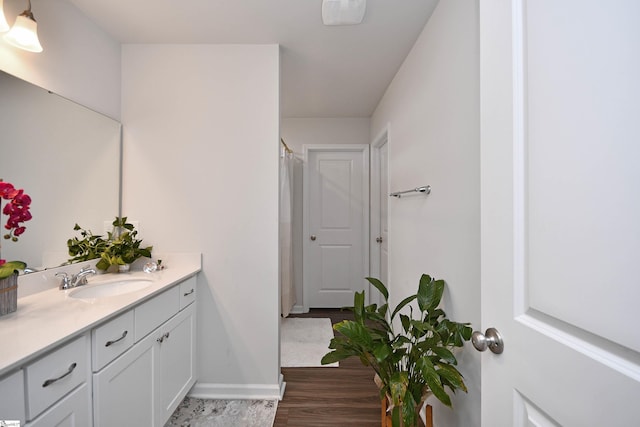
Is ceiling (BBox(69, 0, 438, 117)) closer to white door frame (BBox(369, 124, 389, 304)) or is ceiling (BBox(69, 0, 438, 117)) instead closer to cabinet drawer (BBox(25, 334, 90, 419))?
white door frame (BBox(369, 124, 389, 304))

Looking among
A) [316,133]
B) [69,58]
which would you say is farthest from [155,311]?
[316,133]

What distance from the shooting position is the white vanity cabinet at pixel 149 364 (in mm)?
1090

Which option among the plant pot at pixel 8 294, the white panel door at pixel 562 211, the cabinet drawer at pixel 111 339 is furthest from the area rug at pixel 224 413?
the white panel door at pixel 562 211

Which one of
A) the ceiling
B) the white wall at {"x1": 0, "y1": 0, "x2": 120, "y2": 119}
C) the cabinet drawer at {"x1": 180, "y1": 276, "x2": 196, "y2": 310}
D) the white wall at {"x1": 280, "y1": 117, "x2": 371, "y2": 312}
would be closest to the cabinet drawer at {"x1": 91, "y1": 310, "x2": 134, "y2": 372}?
the cabinet drawer at {"x1": 180, "y1": 276, "x2": 196, "y2": 310}

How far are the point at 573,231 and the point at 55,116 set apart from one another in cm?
223

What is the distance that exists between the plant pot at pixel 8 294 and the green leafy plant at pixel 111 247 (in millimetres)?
540

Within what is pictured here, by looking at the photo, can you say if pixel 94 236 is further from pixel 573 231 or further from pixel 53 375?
pixel 573 231

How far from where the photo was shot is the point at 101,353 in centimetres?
106

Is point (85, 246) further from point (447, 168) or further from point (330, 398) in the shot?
point (447, 168)

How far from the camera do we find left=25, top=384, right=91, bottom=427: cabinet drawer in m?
0.84

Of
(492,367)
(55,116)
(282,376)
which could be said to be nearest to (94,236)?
(55,116)

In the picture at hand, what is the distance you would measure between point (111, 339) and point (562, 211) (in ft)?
5.05

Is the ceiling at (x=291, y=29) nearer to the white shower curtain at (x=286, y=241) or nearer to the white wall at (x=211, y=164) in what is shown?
the white wall at (x=211, y=164)

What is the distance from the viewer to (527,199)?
0.61 m
